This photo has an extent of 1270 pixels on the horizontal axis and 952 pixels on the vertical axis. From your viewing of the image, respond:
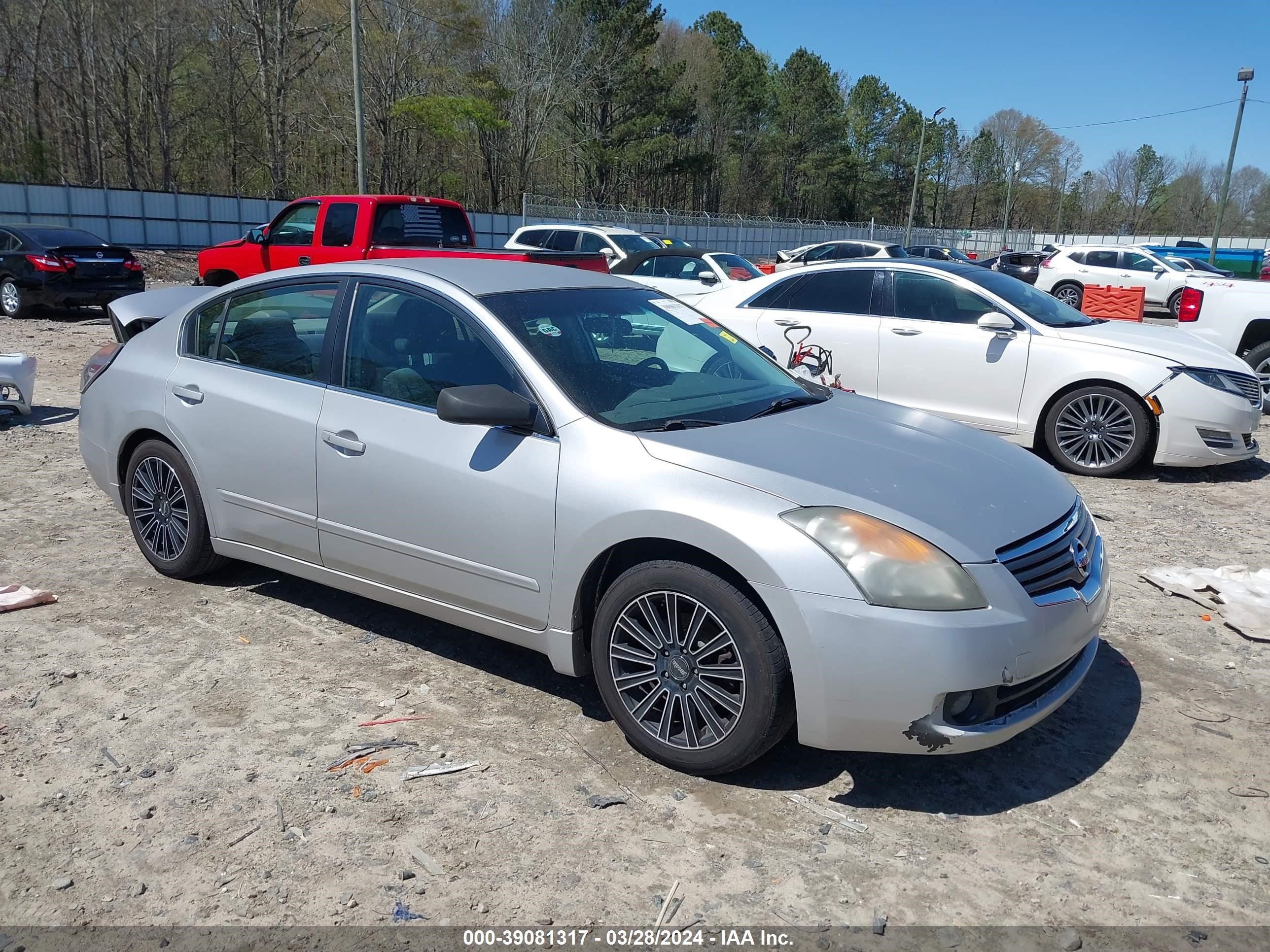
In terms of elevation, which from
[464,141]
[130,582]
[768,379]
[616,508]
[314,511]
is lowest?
[130,582]

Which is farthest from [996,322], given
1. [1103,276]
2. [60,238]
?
[1103,276]

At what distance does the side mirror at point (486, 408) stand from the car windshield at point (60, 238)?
15867 millimetres

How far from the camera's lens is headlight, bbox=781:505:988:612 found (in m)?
2.98

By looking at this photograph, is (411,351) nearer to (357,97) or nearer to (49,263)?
(49,263)

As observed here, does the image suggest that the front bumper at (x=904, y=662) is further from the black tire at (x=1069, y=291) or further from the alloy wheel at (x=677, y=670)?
the black tire at (x=1069, y=291)

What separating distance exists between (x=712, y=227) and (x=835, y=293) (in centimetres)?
3914

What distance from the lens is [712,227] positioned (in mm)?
46656

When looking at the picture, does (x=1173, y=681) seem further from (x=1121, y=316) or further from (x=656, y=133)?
(x=656, y=133)

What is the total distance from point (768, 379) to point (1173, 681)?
7.15 ft

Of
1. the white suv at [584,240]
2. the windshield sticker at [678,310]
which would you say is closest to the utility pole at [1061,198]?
the white suv at [584,240]

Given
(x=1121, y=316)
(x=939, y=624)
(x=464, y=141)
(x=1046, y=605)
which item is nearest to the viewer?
(x=939, y=624)

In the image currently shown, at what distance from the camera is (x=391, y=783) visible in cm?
331

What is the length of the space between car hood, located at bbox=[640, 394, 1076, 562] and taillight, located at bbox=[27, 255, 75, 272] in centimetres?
1590

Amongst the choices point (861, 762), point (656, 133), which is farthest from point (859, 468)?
point (656, 133)
